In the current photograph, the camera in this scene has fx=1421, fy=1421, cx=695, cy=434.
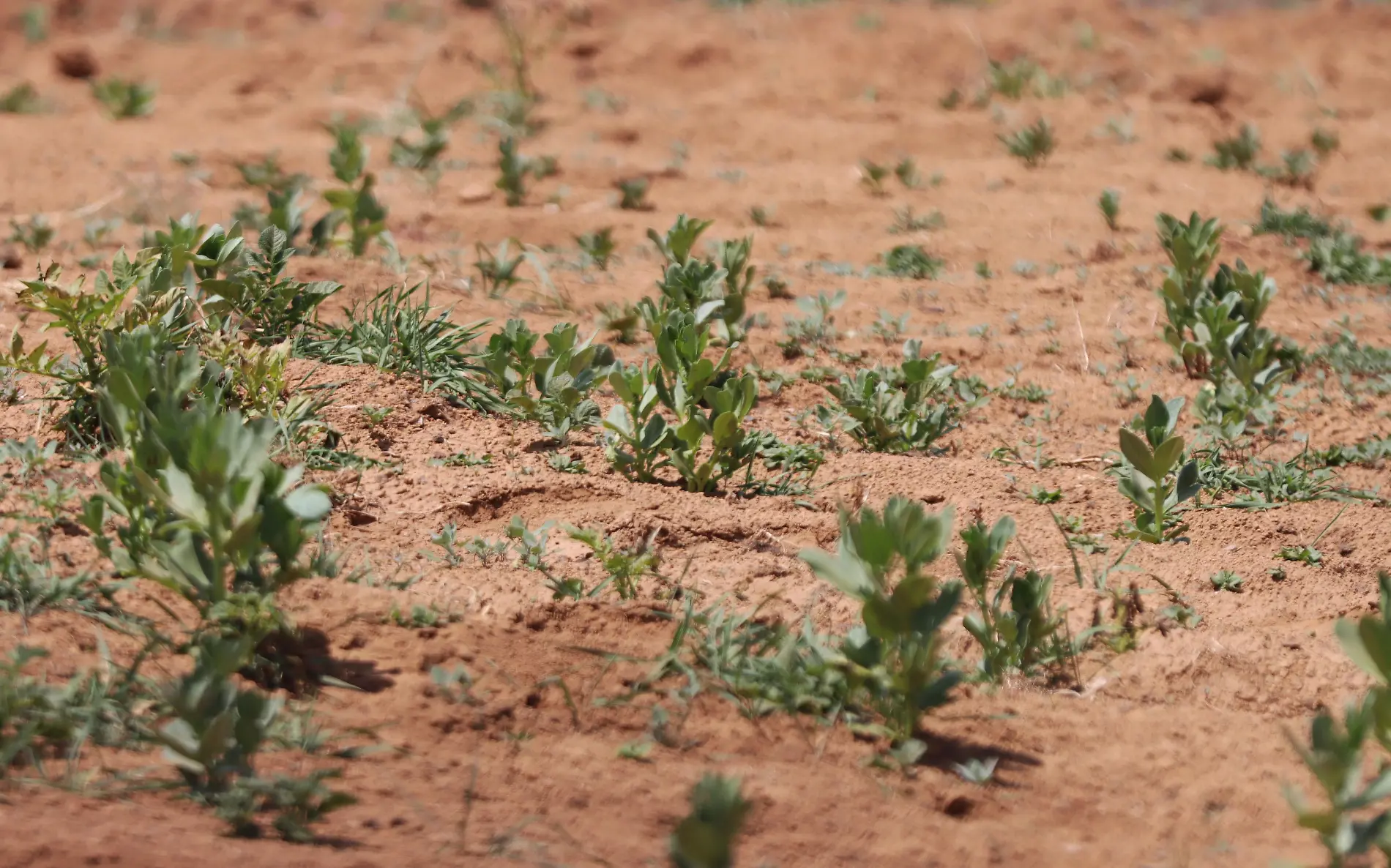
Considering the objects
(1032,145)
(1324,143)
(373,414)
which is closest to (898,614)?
(373,414)

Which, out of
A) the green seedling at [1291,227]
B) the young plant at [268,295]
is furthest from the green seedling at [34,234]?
the green seedling at [1291,227]

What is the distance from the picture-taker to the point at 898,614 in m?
2.36

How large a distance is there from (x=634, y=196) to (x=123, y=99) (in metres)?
3.49

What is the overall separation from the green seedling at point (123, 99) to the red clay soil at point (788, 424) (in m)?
0.07

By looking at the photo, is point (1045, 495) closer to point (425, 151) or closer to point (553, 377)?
point (553, 377)

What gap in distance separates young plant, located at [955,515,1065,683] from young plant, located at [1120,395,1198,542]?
2.29 ft

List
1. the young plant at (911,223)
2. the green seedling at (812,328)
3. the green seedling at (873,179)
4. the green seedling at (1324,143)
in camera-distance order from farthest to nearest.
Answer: the green seedling at (1324,143), the green seedling at (873,179), the young plant at (911,223), the green seedling at (812,328)

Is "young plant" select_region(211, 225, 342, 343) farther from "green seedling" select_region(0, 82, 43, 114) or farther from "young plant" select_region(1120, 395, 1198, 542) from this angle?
"green seedling" select_region(0, 82, 43, 114)

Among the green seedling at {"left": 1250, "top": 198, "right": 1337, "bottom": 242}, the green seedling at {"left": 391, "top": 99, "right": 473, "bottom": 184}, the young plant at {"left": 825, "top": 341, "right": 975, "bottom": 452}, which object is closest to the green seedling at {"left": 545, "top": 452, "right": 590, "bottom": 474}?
the young plant at {"left": 825, "top": 341, "right": 975, "bottom": 452}

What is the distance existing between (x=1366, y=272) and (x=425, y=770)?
4719mm

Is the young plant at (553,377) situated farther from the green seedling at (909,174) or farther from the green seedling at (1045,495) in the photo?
the green seedling at (909,174)

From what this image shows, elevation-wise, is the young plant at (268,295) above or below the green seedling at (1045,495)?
above

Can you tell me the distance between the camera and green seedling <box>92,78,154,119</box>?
26.4ft

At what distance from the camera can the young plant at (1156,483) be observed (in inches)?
131
